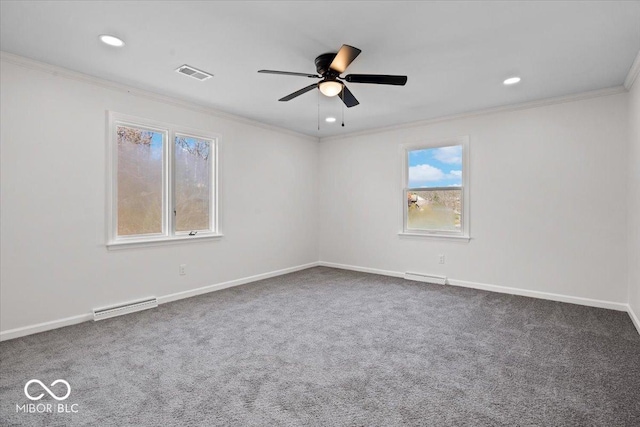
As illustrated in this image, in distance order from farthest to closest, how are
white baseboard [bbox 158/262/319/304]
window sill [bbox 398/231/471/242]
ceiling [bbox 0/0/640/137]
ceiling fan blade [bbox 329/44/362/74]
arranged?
window sill [bbox 398/231/471/242]
white baseboard [bbox 158/262/319/304]
ceiling fan blade [bbox 329/44/362/74]
ceiling [bbox 0/0/640/137]

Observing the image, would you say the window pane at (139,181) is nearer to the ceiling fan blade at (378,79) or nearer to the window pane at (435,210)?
the ceiling fan blade at (378,79)

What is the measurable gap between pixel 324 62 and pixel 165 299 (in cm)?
334

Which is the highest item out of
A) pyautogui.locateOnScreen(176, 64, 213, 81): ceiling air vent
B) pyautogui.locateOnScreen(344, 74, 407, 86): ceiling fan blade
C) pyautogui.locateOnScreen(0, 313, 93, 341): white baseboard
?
pyautogui.locateOnScreen(176, 64, 213, 81): ceiling air vent

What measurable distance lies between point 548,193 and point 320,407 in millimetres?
3928

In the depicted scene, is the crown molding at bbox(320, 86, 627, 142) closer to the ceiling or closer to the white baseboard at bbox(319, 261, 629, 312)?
the ceiling

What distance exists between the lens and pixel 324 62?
2.90 meters

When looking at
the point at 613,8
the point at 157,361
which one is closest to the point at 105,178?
the point at 157,361

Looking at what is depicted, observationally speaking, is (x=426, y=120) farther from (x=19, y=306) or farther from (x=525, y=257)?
(x=19, y=306)

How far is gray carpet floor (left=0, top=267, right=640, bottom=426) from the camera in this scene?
189 centimetres

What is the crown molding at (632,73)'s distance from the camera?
3.01 meters

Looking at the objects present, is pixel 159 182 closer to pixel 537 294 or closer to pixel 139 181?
pixel 139 181

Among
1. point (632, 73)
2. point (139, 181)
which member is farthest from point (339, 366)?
point (632, 73)

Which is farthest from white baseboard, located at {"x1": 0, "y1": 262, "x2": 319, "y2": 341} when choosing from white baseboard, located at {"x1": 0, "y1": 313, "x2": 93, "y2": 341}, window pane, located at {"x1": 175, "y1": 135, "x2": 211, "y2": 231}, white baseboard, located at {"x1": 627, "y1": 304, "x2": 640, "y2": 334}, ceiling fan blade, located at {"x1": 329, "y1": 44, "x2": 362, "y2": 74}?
white baseboard, located at {"x1": 627, "y1": 304, "x2": 640, "y2": 334}

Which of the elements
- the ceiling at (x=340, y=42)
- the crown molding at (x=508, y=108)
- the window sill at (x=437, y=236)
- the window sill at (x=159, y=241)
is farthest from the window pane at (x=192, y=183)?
the window sill at (x=437, y=236)
